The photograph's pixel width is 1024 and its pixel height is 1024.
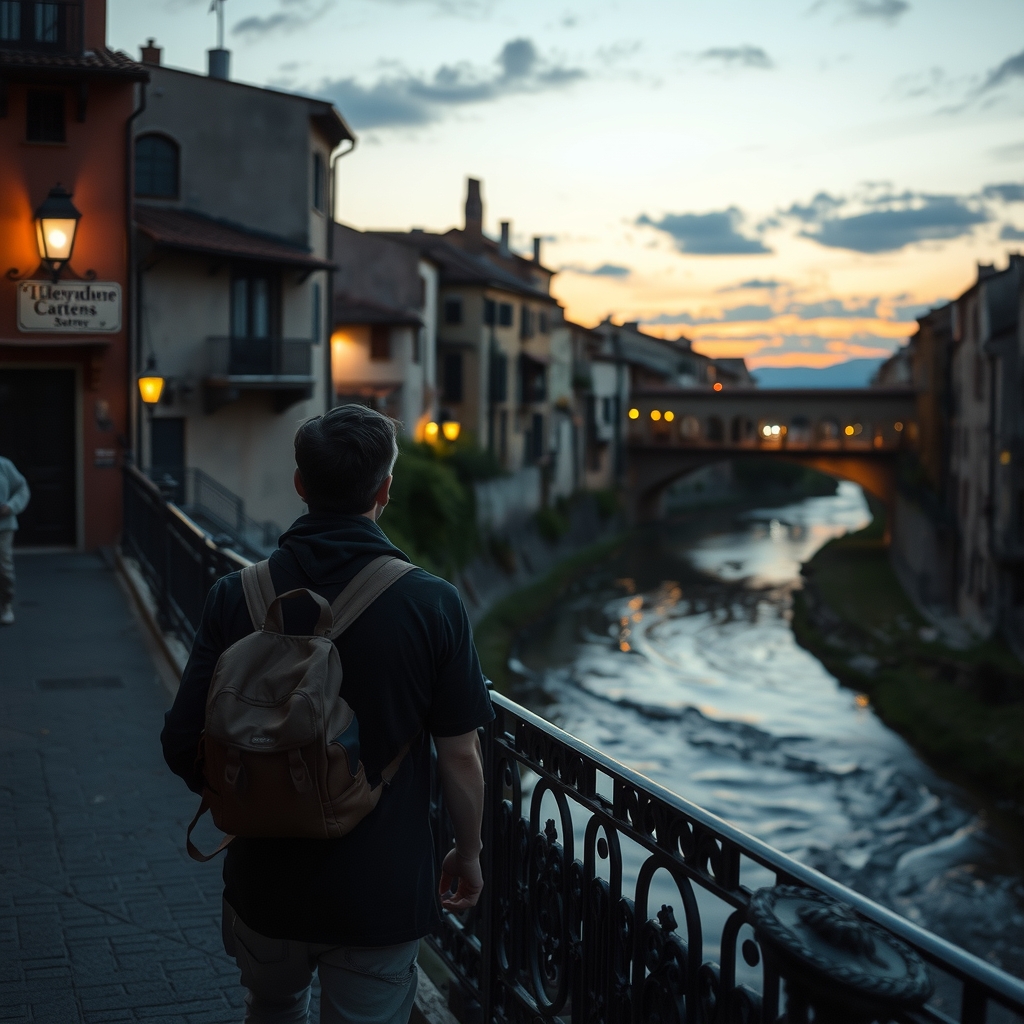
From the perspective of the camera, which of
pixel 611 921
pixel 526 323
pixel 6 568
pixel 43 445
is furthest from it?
pixel 526 323

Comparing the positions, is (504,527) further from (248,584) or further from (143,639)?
Result: (248,584)

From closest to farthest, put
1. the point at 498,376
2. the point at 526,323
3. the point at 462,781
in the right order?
the point at 462,781, the point at 498,376, the point at 526,323

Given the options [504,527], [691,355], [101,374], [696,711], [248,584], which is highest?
[691,355]

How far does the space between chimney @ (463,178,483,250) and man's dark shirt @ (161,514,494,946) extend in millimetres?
53132

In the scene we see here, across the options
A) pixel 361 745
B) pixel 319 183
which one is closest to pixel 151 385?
pixel 319 183

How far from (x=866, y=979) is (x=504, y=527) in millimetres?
42017

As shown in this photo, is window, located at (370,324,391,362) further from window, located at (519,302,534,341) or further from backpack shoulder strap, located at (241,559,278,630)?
backpack shoulder strap, located at (241,559,278,630)

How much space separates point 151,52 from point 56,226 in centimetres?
1565

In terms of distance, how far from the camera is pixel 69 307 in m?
15.7

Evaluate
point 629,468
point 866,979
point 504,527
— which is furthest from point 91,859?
point 629,468

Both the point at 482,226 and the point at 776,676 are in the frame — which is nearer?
the point at 776,676

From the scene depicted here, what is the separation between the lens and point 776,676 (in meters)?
33.3

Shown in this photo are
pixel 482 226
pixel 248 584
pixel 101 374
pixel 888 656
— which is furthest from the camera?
pixel 482 226

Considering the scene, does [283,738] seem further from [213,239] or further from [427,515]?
[427,515]
